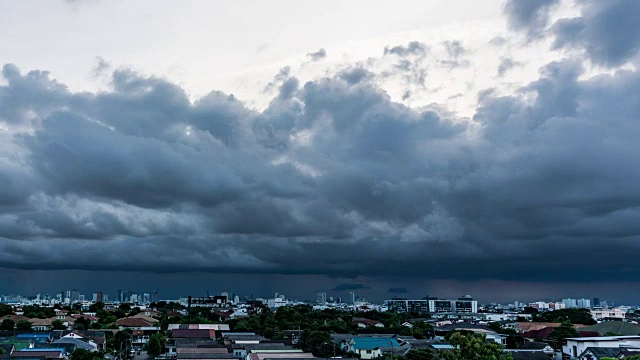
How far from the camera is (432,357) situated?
3925 centimetres

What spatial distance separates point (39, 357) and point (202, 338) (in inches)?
774

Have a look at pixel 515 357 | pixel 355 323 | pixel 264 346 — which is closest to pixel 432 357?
pixel 515 357

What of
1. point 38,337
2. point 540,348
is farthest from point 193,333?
point 540,348

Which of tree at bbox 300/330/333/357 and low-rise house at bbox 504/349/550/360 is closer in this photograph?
low-rise house at bbox 504/349/550/360

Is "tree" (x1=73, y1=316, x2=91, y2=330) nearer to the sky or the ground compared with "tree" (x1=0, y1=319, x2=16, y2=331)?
nearer to the ground

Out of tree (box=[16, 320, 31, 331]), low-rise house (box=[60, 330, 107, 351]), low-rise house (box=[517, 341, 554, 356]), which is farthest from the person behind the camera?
tree (box=[16, 320, 31, 331])

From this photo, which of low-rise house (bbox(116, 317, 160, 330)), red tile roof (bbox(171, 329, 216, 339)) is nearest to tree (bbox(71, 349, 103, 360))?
red tile roof (bbox(171, 329, 216, 339))

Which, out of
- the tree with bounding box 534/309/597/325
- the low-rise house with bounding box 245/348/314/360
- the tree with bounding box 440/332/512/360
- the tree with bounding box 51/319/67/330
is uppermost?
the tree with bounding box 440/332/512/360

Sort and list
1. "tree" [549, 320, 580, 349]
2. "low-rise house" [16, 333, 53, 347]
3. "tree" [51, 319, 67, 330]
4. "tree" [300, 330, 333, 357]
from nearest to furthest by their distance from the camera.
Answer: "tree" [300, 330, 333, 357]
"low-rise house" [16, 333, 53, 347]
"tree" [549, 320, 580, 349]
"tree" [51, 319, 67, 330]

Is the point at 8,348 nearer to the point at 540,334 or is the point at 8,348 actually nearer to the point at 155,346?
the point at 155,346

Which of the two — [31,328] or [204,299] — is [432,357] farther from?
[204,299]

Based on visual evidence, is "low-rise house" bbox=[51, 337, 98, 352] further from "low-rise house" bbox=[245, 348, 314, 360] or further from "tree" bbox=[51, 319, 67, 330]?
"low-rise house" bbox=[245, 348, 314, 360]

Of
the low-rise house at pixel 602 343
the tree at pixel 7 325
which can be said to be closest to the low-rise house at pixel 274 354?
the low-rise house at pixel 602 343

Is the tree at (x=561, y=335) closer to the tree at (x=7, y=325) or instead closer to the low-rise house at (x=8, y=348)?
the low-rise house at (x=8, y=348)
